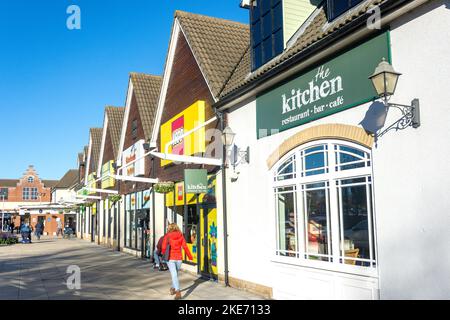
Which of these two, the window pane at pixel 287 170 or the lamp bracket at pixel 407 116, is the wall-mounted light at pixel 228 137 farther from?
the lamp bracket at pixel 407 116

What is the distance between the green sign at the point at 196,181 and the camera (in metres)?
12.4

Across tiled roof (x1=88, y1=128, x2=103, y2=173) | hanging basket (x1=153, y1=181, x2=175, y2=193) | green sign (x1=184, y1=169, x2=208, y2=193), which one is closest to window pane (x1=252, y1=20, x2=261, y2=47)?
green sign (x1=184, y1=169, x2=208, y2=193)

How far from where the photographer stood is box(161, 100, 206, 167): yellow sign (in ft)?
44.4

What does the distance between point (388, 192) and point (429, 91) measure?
1.56 meters

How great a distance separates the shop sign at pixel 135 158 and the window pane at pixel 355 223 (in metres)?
12.4

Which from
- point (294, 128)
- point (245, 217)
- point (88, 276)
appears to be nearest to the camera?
point (294, 128)

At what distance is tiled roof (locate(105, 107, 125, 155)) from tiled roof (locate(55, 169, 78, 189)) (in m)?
37.4

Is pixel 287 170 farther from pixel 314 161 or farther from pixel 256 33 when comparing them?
pixel 256 33

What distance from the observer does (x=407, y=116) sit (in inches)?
247

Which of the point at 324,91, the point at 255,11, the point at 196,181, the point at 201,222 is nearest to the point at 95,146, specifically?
the point at 201,222

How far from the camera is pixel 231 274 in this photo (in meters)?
11.4

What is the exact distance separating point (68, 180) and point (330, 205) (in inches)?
2520
